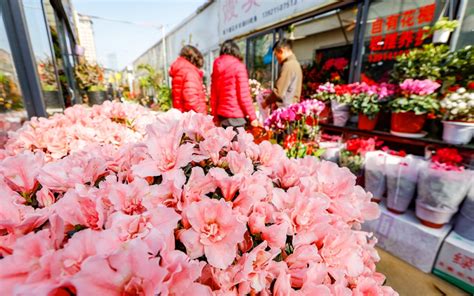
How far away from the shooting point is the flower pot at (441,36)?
2160 mm

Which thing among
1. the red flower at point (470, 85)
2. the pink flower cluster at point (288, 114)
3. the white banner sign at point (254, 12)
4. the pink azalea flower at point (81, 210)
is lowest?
the pink azalea flower at point (81, 210)

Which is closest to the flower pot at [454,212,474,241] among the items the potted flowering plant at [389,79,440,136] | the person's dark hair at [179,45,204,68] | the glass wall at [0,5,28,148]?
the potted flowering plant at [389,79,440,136]

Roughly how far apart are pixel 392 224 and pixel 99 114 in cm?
265

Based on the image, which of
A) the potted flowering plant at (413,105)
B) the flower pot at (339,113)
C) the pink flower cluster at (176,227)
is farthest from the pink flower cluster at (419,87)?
the pink flower cluster at (176,227)

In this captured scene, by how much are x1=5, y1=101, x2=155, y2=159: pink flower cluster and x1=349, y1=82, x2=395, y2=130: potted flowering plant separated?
87.2 inches

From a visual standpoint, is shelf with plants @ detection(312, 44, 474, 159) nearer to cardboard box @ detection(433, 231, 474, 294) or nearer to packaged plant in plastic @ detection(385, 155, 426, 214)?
packaged plant in plastic @ detection(385, 155, 426, 214)

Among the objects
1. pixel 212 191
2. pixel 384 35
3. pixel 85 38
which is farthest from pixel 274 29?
pixel 85 38

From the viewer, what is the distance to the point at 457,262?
1804 mm

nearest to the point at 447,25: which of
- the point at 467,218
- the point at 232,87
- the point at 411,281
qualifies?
the point at 467,218

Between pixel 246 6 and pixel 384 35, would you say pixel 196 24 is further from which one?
pixel 384 35

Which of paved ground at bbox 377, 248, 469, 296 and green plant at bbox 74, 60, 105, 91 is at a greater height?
green plant at bbox 74, 60, 105, 91

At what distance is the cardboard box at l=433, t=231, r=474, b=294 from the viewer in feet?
5.77

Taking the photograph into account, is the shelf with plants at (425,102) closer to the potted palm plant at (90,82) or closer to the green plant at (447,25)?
the green plant at (447,25)

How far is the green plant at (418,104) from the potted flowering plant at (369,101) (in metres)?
0.22
